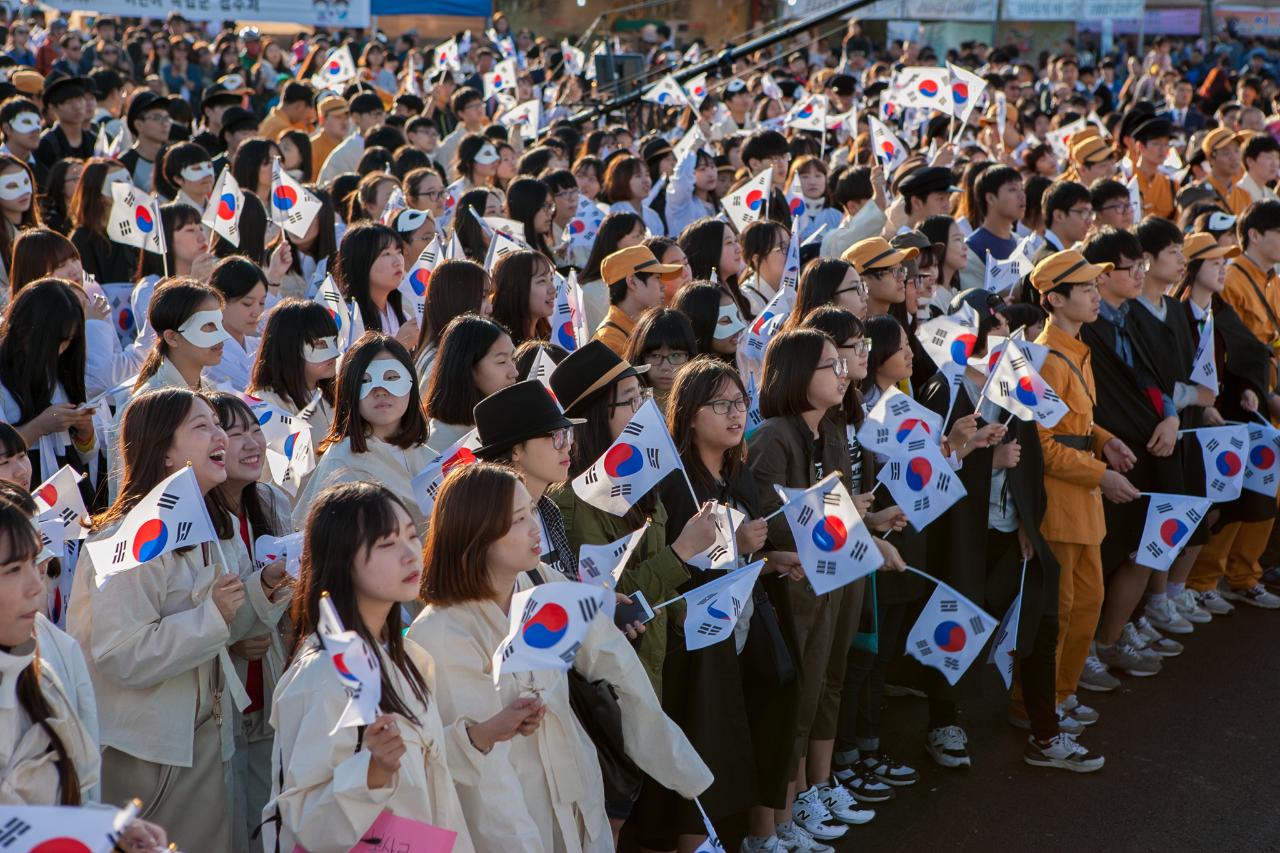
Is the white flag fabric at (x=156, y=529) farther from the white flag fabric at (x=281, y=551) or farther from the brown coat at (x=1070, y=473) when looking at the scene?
the brown coat at (x=1070, y=473)

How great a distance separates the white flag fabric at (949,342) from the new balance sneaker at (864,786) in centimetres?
172

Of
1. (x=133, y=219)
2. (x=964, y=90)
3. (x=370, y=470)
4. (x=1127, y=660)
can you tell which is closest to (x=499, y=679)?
(x=370, y=470)

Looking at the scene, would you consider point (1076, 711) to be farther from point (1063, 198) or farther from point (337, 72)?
point (337, 72)

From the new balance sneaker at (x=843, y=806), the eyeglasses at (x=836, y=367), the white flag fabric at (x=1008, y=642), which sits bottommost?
the new balance sneaker at (x=843, y=806)

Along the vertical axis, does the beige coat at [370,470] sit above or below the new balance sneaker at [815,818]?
above

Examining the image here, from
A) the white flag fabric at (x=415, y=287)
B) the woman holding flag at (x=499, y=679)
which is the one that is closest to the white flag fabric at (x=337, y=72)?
the white flag fabric at (x=415, y=287)

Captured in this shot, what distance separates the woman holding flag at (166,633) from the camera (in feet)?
11.2

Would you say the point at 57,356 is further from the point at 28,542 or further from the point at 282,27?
the point at 282,27

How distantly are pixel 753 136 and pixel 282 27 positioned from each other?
69.4ft

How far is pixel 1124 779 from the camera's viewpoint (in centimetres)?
546

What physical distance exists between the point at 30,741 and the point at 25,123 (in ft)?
25.4

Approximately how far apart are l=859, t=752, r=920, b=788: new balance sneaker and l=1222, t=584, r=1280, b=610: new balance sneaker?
2943 millimetres

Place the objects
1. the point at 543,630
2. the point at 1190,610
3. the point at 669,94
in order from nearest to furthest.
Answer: the point at 543,630 < the point at 1190,610 < the point at 669,94

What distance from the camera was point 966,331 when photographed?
5.75 metres
